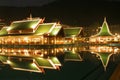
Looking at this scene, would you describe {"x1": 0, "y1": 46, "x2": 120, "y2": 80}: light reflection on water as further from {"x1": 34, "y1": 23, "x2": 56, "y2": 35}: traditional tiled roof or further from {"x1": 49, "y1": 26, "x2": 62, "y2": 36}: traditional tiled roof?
{"x1": 49, "y1": 26, "x2": 62, "y2": 36}: traditional tiled roof

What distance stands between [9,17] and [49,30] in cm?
8547

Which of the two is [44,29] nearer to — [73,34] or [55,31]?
[55,31]

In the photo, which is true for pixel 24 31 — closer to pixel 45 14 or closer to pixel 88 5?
pixel 45 14

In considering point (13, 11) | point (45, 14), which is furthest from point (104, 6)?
point (13, 11)

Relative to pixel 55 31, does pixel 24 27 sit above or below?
above

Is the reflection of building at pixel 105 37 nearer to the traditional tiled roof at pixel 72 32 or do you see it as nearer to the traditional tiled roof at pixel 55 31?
the traditional tiled roof at pixel 72 32

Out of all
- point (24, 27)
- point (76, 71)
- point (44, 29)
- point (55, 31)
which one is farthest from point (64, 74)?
point (24, 27)

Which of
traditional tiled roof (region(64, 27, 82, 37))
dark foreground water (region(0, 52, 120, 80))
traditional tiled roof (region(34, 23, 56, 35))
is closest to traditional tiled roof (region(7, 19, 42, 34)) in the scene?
traditional tiled roof (region(34, 23, 56, 35))

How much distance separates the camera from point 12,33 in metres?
57.0

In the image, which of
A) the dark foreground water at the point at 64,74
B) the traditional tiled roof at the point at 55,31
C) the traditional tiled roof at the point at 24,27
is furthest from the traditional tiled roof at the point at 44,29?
the dark foreground water at the point at 64,74

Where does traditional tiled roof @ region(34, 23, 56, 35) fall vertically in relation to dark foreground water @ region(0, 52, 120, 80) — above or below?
above

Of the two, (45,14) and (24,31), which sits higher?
(45,14)

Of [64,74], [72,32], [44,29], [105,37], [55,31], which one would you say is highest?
[72,32]

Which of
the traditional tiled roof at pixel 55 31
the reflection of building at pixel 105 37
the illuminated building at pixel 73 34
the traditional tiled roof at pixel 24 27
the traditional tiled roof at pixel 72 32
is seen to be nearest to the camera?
the traditional tiled roof at pixel 55 31
